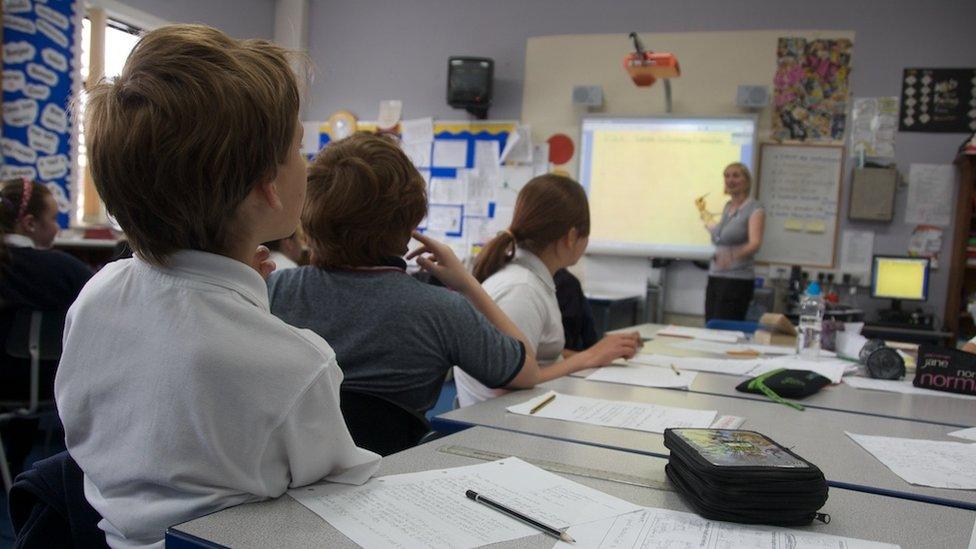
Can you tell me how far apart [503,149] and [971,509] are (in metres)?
4.82

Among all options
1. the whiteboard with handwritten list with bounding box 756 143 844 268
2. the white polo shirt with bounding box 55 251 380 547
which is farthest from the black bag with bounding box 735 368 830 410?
the whiteboard with handwritten list with bounding box 756 143 844 268

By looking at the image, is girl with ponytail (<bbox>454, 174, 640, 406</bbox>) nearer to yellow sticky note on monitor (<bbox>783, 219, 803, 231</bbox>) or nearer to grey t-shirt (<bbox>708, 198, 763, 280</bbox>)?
grey t-shirt (<bbox>708, 198, 763, 280</bbox>)

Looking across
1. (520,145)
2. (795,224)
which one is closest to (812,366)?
(795,224)

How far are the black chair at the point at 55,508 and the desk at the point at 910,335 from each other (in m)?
4.40

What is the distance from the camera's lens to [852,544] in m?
0.78

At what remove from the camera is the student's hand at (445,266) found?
1.76 m

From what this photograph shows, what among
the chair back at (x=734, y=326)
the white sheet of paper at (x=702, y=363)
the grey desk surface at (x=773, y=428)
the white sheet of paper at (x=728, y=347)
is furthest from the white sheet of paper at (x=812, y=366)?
the chair back at (x=734, y=326)

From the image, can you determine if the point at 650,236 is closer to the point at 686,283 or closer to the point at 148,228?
the point at 686,283

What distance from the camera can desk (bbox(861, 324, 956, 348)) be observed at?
14.2ft

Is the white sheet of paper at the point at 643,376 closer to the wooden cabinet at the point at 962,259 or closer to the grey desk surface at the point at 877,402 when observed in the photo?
the grey desk surface at the point at 877,402

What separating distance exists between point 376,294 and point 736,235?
3831 mm

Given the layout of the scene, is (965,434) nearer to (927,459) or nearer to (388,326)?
(927,459)

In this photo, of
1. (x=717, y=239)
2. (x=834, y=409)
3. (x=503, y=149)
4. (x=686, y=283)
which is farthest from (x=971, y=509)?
(x=503, y=149)

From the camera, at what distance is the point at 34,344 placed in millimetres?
2426
